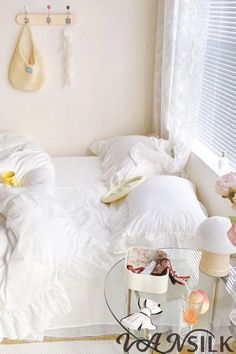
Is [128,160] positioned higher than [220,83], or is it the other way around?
[220,83]

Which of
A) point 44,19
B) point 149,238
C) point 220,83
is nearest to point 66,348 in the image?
point 149,238

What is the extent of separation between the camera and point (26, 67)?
2650 mm

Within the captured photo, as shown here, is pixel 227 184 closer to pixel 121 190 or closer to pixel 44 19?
pixel 121 190

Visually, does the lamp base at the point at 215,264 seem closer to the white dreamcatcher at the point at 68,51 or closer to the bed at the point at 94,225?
the bed at the point at 94,225

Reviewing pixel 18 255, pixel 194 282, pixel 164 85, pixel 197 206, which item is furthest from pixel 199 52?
pixel 18 255

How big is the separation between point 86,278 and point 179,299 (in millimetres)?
505

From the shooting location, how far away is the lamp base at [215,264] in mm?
1424

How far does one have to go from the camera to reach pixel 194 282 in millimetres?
1490

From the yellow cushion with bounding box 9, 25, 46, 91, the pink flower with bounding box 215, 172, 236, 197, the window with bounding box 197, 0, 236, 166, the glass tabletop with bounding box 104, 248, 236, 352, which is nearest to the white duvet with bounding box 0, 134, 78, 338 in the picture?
the glass tabletop with bounding box 104, 248, 236, 352

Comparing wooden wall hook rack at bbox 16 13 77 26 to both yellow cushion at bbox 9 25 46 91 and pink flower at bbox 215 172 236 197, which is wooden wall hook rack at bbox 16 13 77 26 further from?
pink flower at bbox 215 172 236 197

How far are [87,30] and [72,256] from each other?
164 cm

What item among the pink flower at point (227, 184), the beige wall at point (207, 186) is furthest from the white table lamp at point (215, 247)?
the beige wall at point (207, 186)

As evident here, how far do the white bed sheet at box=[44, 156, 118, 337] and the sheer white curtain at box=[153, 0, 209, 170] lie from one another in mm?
570

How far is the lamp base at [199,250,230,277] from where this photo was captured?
142 centimetres
